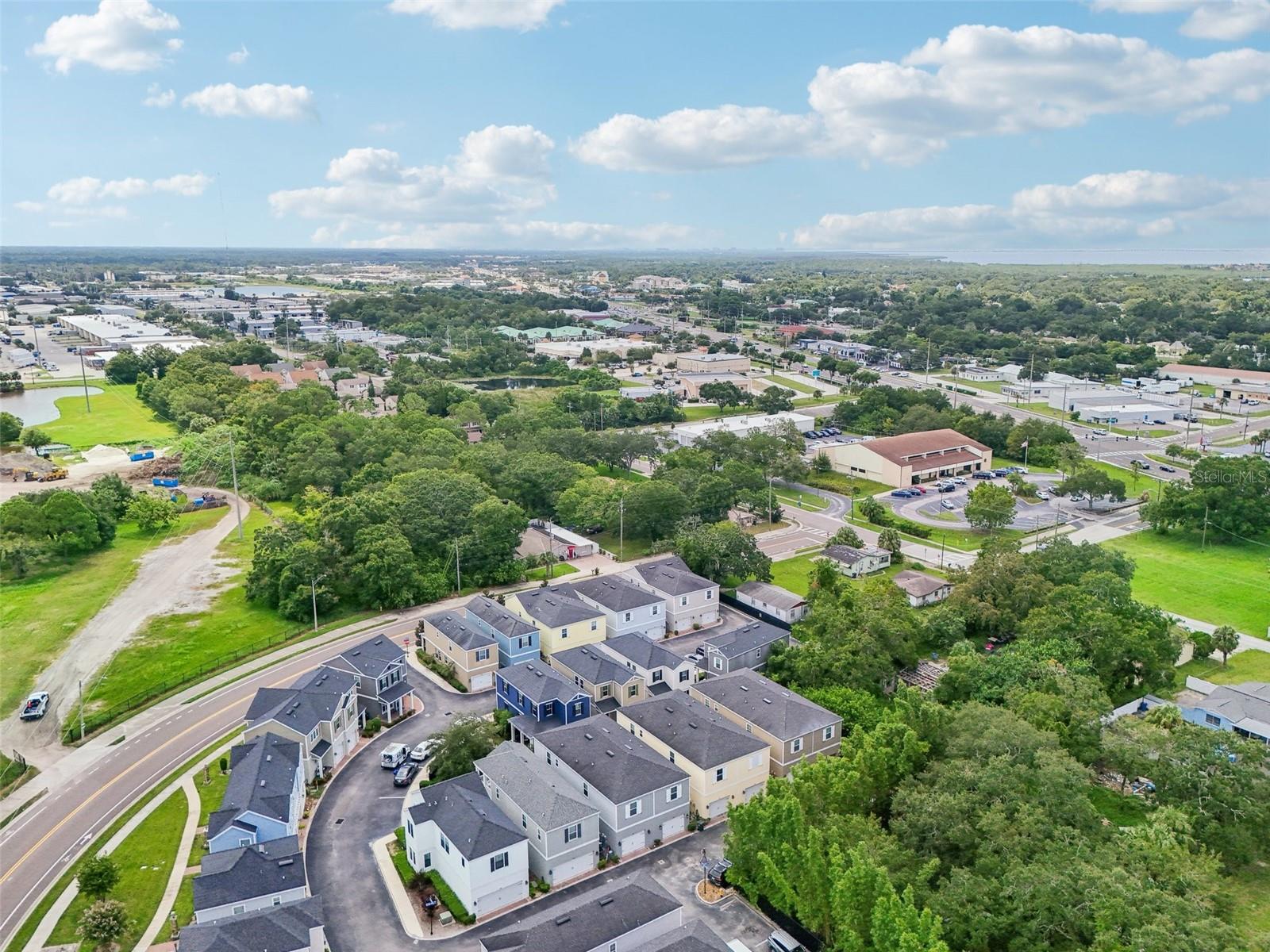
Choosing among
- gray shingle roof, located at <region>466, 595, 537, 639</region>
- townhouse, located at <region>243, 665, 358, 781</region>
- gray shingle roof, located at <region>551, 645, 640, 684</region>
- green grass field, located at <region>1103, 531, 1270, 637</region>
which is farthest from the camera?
green grass field, located at <region>1103, 531, 1270, 637</region>

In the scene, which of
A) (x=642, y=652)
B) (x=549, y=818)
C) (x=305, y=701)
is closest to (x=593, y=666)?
(x=642, y=652)

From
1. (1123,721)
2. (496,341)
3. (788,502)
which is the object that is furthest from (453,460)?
(496,341)

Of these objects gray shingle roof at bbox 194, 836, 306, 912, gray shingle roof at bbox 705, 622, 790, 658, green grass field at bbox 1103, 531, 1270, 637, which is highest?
gray shingle roof at bbox 705, 622, 790, 658

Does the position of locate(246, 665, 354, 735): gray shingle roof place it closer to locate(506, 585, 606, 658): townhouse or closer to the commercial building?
locate(506, 585, 606, 658): townhouse

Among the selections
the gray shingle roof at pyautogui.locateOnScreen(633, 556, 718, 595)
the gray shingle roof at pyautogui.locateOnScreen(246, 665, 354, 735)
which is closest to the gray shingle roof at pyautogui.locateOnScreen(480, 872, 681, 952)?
the gray shingle roof at pyautogui.locateOnScreen(246, 665, 354, 735)

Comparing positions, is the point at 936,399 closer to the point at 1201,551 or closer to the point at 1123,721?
the point at 1201,551

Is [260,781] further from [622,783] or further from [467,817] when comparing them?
[622,783]

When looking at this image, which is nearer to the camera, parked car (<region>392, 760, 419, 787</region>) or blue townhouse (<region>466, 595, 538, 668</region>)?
parked car (<region>392, 760, 419, 787</region>)
